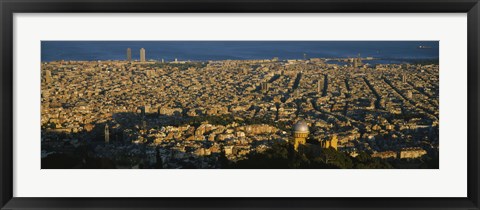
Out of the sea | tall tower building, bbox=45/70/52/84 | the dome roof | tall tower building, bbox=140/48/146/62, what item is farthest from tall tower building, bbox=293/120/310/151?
tall tower building, bbox=45/70/52/84

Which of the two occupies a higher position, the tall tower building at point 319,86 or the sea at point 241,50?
the sea at point 241,50

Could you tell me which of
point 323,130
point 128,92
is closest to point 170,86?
point 128,92

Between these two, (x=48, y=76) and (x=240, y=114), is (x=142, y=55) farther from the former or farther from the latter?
(x=240, y=114)

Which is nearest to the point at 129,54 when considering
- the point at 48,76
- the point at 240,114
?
the point at 48,76

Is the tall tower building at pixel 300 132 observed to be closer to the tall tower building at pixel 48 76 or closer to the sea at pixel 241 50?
the sea at pixel 241 50
